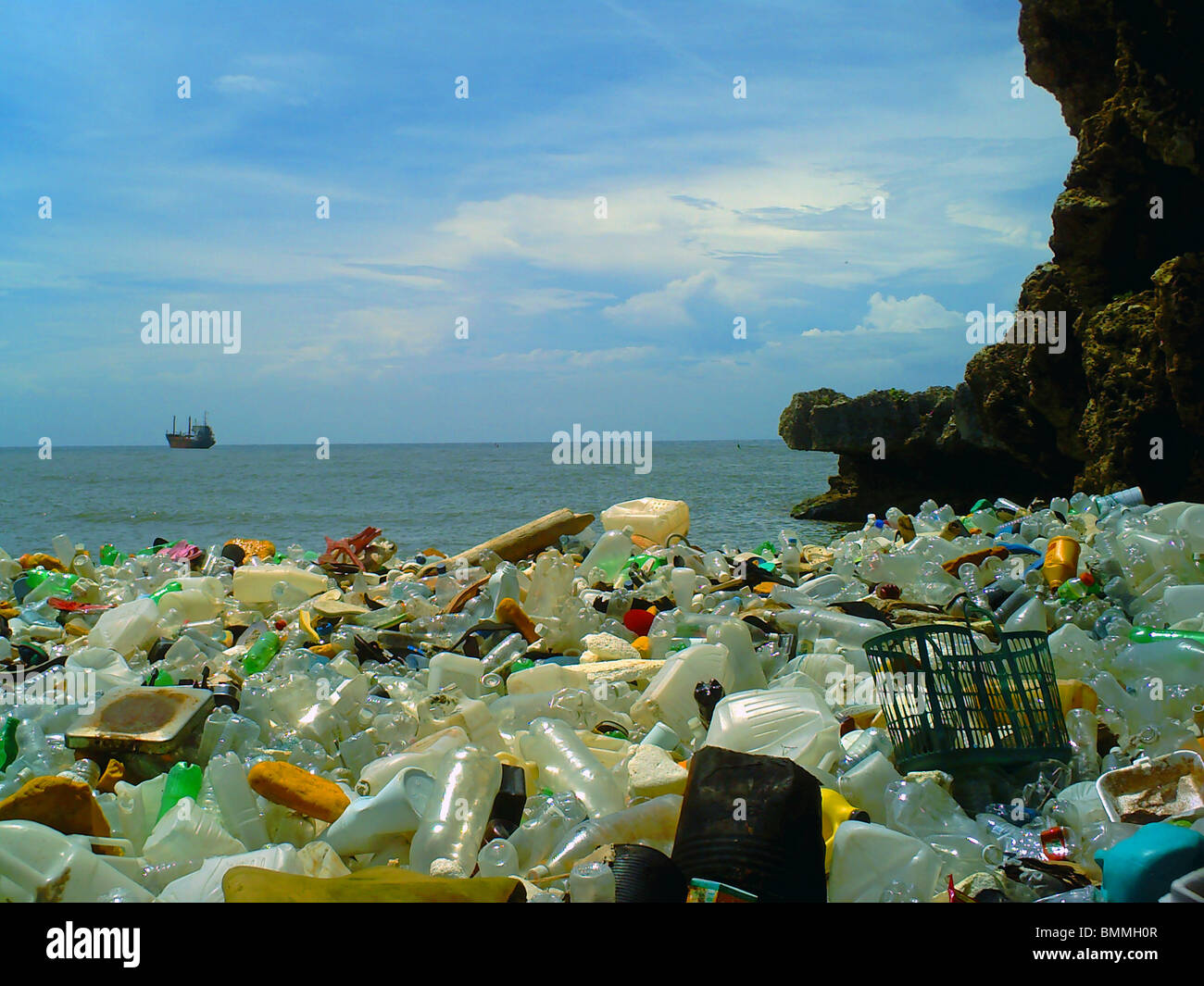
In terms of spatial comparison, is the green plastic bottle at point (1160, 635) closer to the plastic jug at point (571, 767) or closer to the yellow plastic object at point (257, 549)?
the plastic jug at point (571, 767)

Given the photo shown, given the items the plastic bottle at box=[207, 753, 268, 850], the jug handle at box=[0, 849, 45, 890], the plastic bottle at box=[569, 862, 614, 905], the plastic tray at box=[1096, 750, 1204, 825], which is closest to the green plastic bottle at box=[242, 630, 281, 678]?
the plastic bottle at box=[207, 753, 268, 850]

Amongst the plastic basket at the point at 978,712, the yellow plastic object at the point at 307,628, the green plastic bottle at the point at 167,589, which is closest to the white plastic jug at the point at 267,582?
the green plastic bottle at the point at 167,589

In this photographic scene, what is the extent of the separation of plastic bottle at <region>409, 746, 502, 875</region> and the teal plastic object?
129 cm

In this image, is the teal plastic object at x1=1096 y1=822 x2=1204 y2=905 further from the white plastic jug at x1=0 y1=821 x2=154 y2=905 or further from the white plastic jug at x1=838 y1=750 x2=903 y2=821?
the white plastic jug at x1=0 y1=821 x2=154 y2=905

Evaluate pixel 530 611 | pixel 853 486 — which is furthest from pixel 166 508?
pixel 530 611

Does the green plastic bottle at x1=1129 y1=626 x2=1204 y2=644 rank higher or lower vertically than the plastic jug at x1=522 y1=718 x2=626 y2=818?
higher

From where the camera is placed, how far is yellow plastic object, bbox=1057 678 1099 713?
2543mm

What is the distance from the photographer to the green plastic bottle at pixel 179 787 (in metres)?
2.29

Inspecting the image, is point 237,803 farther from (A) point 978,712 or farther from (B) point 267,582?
(B) point 267,582

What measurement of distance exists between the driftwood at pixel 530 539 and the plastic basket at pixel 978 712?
12.4ft

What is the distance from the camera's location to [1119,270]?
1211 cm

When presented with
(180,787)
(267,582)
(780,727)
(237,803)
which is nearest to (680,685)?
(780,727)
